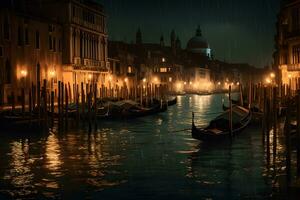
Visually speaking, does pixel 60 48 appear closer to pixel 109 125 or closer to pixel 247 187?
pixel 109 125

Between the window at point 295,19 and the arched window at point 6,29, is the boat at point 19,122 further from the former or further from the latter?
the window at point 295,19

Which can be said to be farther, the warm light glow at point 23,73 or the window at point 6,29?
the warm light glow at point 23,73

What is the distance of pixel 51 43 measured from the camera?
3591 cm

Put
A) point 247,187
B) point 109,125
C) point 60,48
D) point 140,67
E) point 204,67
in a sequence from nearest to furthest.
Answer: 1. point 247,187
2. point 109,125
3. point 60,48
4. point 140,67
5. point 204,67

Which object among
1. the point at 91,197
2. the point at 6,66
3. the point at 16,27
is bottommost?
the point at 91,197

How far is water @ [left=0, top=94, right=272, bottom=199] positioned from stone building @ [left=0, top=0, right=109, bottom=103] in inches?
354

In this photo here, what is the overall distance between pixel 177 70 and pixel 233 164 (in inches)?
2767

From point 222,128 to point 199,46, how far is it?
10537 centimetres

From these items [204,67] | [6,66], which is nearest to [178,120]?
[6,66]

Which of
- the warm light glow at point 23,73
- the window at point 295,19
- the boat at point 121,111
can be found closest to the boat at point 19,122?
the boat at point 121,111

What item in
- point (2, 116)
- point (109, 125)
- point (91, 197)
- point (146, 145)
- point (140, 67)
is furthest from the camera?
point (140, 67)

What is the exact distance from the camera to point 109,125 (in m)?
26.6

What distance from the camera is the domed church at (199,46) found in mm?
123750

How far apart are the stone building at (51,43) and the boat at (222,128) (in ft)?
33.1
